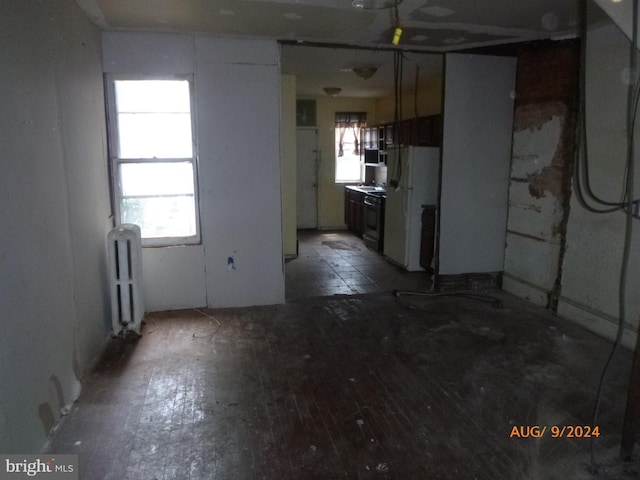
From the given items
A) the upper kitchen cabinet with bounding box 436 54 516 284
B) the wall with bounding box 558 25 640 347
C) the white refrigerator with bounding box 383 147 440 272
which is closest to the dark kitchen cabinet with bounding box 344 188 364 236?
the white refrigerator with bounding box 383 147 440 272

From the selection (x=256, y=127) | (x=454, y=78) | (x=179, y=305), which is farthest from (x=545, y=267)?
(x=179, y=305)

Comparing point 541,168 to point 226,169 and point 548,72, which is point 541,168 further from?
point 226,169

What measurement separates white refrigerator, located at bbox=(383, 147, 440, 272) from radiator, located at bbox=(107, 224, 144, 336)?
134 inches

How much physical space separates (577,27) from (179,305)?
14.7 ft

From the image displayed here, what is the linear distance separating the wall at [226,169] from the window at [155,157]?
118mm

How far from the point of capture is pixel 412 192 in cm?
580

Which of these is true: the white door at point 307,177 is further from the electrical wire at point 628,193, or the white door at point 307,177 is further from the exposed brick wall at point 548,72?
the electrical wire at point 628,193

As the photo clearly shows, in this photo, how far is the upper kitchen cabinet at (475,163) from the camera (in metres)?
4.85

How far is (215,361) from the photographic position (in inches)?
135

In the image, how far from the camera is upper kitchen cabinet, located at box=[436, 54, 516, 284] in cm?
485

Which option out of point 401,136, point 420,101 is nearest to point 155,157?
point 401,136

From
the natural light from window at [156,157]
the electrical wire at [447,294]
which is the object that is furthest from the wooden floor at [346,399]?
the natural light from window at [156,157]

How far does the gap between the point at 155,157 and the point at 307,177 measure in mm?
4960

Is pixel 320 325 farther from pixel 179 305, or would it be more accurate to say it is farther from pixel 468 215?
pixel 468 215
